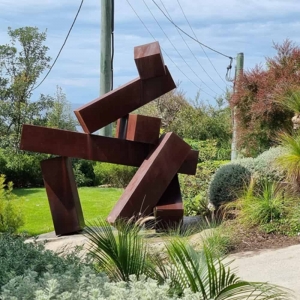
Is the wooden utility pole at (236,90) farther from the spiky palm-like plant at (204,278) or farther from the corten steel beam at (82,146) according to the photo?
the spiky palm-like plant at (204,278)

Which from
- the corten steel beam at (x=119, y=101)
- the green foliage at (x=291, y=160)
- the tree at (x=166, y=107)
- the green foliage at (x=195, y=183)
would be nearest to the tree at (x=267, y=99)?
the green foliage at (x=195, y=183)

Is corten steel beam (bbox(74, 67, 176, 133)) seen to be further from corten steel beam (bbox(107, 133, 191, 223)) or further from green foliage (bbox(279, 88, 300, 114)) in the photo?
green foliage (bbox(279, 88, 300, 114))

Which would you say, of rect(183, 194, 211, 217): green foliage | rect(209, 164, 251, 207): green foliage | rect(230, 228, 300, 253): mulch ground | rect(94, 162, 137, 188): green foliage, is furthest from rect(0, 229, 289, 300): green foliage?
rect(94, 162, 137, 188): green foliage

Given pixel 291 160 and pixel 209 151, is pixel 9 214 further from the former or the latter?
pixel 209 151

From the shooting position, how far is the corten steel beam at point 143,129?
26.7 ft

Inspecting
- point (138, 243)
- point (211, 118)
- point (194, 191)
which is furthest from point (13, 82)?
point (138, 243)

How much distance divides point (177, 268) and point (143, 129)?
4.85m

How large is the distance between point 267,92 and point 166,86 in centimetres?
412

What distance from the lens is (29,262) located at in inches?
147

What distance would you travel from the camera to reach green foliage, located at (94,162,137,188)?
17.2m

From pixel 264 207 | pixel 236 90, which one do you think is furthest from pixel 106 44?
pixel 264 207

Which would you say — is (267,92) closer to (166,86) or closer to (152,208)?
(166,86)

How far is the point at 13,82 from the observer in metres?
21.6

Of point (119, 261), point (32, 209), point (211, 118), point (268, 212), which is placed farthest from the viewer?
point (211, 118)
